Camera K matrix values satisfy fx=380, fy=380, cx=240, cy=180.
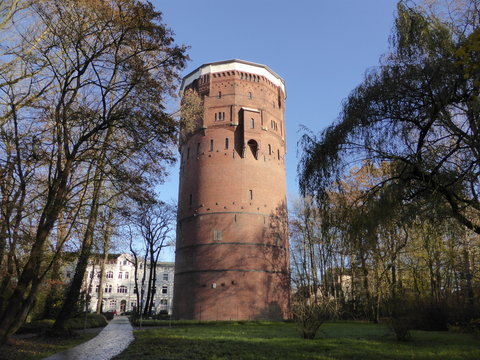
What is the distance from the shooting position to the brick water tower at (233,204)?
29344 mm

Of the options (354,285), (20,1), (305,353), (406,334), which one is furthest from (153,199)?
(354,285)

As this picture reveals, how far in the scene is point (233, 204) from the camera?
30.8 metres

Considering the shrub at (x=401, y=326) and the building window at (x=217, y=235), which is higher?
the building window at (x=217, y=235)

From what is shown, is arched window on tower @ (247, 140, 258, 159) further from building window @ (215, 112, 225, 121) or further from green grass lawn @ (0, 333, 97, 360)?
green grass lawn @ (0, 333, 97, 360)

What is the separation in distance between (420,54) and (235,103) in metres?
25.1

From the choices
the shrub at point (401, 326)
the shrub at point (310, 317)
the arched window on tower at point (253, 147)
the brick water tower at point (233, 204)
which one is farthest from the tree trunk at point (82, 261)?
the arched window on tower at point (253, 147)

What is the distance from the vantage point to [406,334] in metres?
11.7

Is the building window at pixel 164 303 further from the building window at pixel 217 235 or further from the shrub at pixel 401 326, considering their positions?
the shrub at pixel 401 326

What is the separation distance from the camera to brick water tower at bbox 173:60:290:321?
29344 mm

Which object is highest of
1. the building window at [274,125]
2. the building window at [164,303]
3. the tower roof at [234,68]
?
the tower roof at [234,68]

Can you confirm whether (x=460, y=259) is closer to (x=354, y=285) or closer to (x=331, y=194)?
(x=354, y=285)

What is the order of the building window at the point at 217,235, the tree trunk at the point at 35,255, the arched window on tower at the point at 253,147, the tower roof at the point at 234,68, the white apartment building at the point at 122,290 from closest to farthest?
the tree trunk at the point at 35,255
the building window at the point at 217,235
the arched window on tower at the point at 253,147
the tower roof at the point at 234,68
the white apartment building at the point at 122,290

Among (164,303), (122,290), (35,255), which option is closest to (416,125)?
(35,255)

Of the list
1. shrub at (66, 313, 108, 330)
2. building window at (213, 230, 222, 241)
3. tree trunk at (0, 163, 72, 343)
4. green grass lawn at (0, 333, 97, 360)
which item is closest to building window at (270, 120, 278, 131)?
building window at (213, 230, 222, 241)
